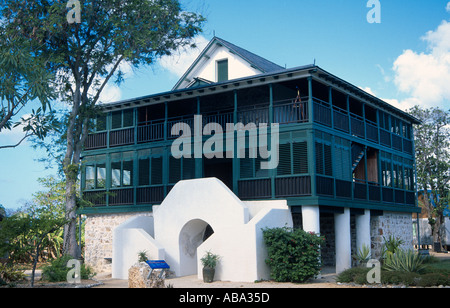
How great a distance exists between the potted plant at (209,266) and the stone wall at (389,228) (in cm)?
874

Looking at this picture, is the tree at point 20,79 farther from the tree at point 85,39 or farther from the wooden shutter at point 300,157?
the wooden shutter at point 300,157

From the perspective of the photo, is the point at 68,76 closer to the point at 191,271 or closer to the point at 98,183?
the point at 98,183

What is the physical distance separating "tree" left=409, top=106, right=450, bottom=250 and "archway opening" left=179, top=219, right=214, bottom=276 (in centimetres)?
2184

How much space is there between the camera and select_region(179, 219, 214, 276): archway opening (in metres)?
19.0

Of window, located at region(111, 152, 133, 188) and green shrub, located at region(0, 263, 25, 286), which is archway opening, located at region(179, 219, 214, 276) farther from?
green shrub, located at region(0, 263, 25, 286)

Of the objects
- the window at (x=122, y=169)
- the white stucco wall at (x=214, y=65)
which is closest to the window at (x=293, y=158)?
the white stucco wall at (x=214, y=65)

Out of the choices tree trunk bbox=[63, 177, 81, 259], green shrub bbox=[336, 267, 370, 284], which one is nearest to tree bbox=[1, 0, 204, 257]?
tree trunk bbox=[63, 177, 81, 259]

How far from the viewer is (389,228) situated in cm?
2403

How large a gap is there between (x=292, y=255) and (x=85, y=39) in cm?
1203

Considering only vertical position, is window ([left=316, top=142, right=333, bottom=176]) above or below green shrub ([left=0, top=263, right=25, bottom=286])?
above

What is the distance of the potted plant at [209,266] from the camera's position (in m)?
16.4

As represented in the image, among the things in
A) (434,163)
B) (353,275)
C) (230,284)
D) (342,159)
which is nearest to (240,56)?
(342,159)

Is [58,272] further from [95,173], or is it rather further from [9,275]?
[95,173]

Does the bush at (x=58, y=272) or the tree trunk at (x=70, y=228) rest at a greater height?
the tree trunk at (x=70, y=228)
